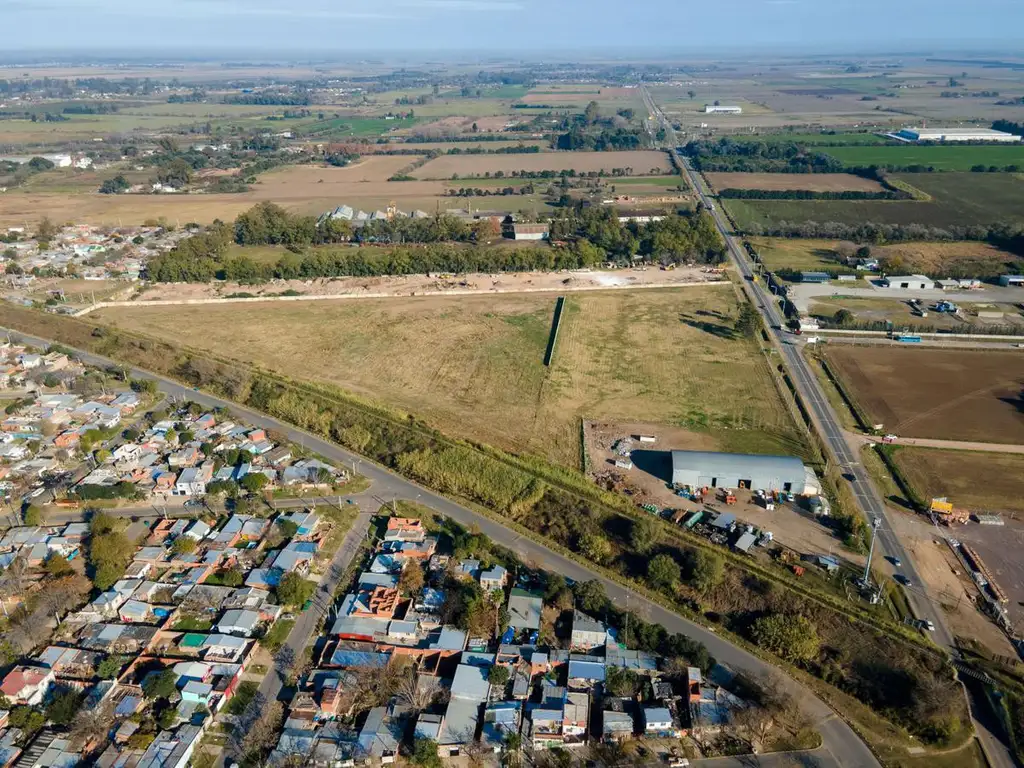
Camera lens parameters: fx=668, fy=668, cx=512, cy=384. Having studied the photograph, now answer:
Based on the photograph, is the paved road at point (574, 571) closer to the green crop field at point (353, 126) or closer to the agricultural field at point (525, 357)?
the agricultural field at point (525, 357)

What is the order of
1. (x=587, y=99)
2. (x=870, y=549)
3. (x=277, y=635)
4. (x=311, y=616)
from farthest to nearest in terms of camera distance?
(x=587, y=99) → (x=870, y=549) → (x=311, y=616) → (x=277, y=635)

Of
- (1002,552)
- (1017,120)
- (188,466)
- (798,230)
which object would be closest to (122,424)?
(188,466)

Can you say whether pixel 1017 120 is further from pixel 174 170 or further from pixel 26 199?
pixel 26 199

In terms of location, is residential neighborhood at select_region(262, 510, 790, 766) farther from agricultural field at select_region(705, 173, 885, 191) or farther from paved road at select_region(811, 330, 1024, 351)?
agricultural field at select_region(705, 173, 885, 191)

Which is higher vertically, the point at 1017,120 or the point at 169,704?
the point at 1017,120

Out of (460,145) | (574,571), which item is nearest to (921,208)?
(574,571)

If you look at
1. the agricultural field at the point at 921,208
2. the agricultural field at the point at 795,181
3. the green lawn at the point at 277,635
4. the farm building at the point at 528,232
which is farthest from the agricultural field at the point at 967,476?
the agricultural field at the point at 795,181

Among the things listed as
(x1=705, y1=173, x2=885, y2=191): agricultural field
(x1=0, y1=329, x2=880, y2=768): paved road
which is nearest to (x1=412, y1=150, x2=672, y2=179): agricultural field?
(x1=705, y1=173, x2=885, y2=191): agricultural field

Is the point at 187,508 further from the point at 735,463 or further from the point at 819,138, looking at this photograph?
the point at 819,138
